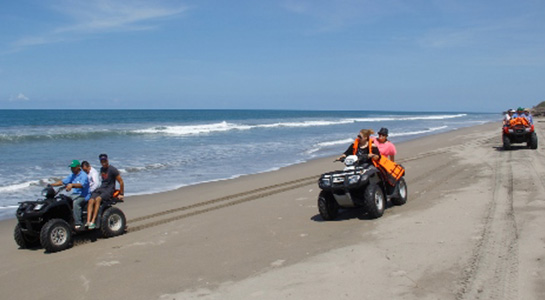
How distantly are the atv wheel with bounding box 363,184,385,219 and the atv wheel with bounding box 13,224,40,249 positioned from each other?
518 centimetres

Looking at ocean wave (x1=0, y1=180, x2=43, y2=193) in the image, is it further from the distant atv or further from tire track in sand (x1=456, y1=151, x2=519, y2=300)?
the distant atv

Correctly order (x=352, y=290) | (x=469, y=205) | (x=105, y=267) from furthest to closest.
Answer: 1. (x=469, y=205)
2. (x=105, y=267)
3. (x=352, y=290)

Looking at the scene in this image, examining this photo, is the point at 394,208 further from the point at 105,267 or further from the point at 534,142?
the point at 534,142

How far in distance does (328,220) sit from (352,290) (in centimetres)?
331

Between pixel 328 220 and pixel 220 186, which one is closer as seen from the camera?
pixel 328 220

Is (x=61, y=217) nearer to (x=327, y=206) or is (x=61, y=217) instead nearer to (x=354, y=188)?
(x=327, y=206)

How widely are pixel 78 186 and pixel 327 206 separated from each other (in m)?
4.04

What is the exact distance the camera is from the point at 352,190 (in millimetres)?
8133

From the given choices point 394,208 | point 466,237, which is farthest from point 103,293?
point 394,208

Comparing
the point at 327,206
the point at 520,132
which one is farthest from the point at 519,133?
the point at 327,206

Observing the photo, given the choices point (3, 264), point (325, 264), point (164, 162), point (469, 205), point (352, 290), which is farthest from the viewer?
point (164, 162)

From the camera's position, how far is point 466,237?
6.54 metres

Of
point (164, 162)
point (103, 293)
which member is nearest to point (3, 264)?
point (103, 293)

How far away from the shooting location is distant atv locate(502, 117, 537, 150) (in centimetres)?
1711
